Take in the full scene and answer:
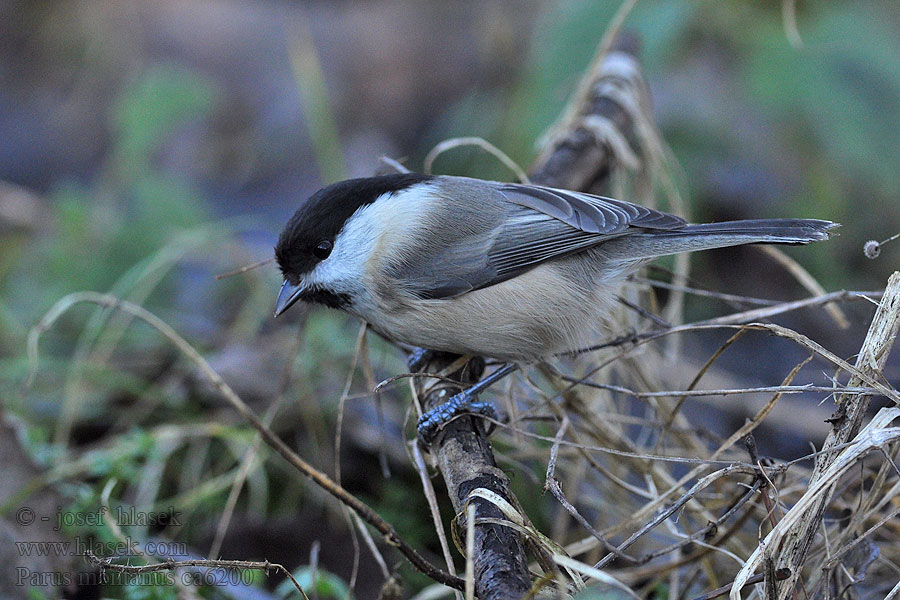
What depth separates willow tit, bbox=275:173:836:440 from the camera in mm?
2025

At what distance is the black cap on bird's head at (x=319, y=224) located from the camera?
2.03 m

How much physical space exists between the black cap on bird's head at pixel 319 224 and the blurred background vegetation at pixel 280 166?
0.29 metres

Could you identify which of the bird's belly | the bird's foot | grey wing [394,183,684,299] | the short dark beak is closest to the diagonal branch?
the bird's foot

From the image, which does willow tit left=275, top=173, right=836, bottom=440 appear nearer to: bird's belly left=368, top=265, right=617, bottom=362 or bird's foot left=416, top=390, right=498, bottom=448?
bird's belly left=368, top=265, right=617, bottom=362

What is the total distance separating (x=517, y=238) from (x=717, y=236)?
0.51 metres

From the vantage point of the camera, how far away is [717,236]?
2006mm

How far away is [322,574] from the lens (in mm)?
1996

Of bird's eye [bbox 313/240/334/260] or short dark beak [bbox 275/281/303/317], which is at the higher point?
bird's eye [bbox 313/240/334/260]

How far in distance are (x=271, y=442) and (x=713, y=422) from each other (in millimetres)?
2067

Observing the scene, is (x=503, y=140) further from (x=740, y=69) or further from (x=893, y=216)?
(x=893, y=216)

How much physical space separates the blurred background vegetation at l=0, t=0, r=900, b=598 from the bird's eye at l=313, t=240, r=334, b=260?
0.35 m

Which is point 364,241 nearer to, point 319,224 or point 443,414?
point 319,224

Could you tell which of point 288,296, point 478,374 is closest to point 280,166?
point 288,296

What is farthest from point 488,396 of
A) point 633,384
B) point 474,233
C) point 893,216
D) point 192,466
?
point 893,216
